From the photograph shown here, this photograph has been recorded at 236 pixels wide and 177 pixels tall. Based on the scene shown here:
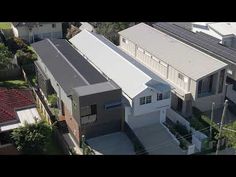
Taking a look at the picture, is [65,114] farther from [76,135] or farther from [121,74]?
[121,74]

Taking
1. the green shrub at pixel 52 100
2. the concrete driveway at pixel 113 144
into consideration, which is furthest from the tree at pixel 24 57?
the concrete driveway at pixel 113 144

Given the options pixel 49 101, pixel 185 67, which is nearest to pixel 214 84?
pixel 185 67

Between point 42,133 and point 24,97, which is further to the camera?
point 24,97

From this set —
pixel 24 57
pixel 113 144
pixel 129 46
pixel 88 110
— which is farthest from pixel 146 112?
pixel 24 57

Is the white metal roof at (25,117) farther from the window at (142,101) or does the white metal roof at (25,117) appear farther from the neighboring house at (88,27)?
the neighboring house at (88,27)

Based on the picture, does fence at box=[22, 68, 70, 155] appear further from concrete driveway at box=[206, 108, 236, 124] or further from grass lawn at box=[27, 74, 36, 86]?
concrete driveway at box=[206, 108, 236, 124]

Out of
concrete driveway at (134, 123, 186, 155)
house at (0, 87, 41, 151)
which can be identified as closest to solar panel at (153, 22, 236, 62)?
concrete driveway at (134, 123, 186, 155)
